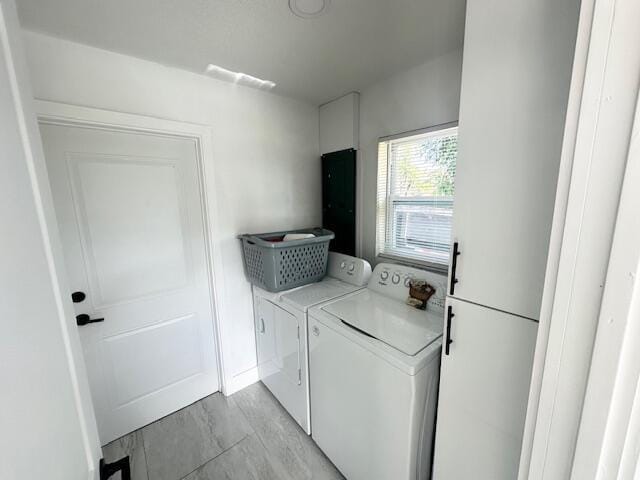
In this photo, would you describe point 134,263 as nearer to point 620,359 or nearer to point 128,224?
point 128,224

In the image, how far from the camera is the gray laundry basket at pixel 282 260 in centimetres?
177

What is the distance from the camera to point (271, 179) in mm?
2139

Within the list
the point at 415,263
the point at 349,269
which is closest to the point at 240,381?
the point at 349,269

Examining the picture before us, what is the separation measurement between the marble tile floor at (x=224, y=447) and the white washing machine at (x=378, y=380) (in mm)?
187

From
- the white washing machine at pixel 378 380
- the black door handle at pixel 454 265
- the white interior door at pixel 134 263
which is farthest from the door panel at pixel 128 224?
the black door handle at pixel 454 265

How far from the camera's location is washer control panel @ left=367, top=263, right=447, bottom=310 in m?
1.49

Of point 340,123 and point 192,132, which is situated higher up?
point 340,123

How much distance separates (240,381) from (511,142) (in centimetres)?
235

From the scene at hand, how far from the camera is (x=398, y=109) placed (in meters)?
1.82

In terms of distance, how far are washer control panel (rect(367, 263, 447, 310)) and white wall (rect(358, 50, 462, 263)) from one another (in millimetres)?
359

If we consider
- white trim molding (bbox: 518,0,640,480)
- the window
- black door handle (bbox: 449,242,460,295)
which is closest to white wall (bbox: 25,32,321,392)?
the window

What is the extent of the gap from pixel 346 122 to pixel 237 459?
248 centimetres

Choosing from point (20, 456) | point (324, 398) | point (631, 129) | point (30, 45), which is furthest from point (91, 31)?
point (324, 398)

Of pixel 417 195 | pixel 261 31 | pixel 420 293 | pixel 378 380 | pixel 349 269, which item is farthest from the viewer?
pixel 349 269
